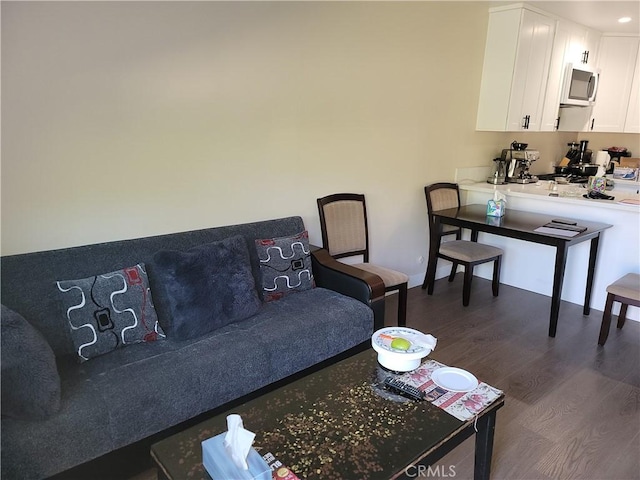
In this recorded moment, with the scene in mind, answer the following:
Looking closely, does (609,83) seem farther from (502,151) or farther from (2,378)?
(2,378)

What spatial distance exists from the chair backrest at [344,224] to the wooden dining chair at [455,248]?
2.37ft

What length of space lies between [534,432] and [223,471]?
5.24ft

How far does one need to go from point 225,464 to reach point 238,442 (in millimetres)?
64

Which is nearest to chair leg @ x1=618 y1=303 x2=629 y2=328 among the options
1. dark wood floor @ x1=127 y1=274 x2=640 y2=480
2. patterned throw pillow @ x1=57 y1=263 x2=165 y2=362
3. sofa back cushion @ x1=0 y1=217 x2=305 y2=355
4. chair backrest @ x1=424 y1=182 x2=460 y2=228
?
dark wood floor @ x1=127 y1=274 x2=640 y2=480

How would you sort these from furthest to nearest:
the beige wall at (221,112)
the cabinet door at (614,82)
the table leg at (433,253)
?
the cabinet door at (614,82) < the table leg at (433,253) < the beige wall at (221,112)

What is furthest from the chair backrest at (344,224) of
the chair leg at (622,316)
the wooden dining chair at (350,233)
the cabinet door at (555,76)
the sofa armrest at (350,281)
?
the cabinet door at (555,76)

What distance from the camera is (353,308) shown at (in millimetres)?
2475

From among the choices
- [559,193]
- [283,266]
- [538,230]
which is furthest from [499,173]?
[283,266]

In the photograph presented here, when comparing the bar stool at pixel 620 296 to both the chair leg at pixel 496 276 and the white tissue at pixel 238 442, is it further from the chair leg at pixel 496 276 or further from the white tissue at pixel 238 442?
the white tissue at pixel 238 442

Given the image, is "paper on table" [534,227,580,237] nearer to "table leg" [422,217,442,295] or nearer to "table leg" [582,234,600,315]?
"table leg" [582,234,600,315]

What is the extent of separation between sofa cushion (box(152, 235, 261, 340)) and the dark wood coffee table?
66 cm

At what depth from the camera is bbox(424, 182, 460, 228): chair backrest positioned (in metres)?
3.79

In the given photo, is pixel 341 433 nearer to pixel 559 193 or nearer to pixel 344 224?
pixel 344 224

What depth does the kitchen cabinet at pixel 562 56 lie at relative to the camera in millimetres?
4176
